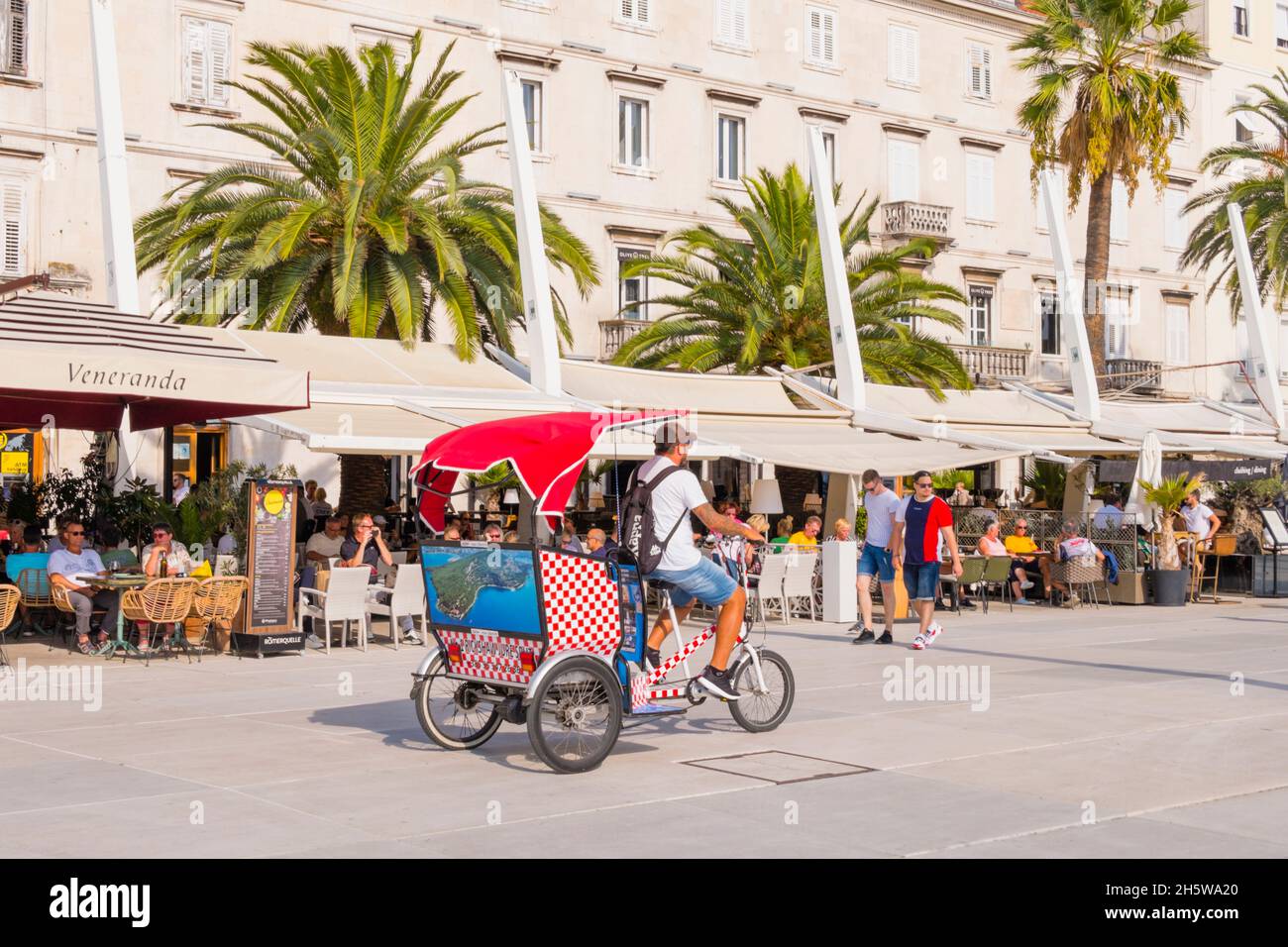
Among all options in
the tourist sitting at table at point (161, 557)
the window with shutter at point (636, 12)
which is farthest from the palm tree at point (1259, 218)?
the tourist sitting at table at point (161, 557)

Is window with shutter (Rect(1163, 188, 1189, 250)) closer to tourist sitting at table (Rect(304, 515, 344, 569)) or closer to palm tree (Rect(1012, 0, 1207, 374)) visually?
palm tree (Rect(1012, 0, 1207, 374))

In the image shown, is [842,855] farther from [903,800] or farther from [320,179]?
[320,179]

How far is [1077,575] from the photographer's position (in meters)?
21.4

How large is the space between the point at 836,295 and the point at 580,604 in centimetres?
1704

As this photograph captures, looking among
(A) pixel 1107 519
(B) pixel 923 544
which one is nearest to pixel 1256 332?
(A) pixel 1107 519

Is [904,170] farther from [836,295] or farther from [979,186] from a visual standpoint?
[836,295]

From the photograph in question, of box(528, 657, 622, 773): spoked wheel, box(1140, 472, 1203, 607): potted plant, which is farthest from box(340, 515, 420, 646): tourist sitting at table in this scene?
box(1140, 472, 1203, 607): potted plant

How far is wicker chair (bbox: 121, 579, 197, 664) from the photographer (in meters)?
14.0

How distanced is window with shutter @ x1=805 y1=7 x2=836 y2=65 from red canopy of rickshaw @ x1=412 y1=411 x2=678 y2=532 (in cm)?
3021

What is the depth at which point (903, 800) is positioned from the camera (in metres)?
7.77

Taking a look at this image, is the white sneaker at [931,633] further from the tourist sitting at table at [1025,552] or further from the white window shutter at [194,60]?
the white window shutter at [194,60]
